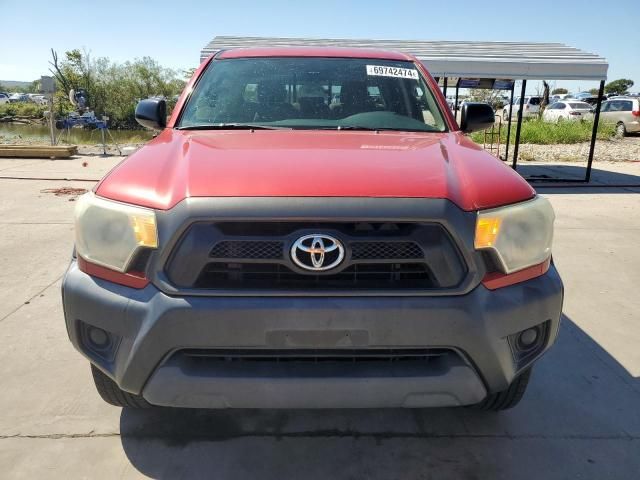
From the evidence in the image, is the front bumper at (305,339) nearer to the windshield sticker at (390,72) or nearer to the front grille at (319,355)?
the front grille at (319,355)

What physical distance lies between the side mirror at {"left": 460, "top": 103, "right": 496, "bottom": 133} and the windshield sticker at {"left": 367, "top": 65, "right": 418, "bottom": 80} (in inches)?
16.6

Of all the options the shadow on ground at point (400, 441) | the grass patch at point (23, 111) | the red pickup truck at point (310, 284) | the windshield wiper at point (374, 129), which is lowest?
the grass patch at point (23, 111)

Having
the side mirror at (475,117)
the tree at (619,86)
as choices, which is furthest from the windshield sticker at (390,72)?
the tree at (619,86)

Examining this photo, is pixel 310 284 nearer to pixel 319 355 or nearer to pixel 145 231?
pixel 319 355

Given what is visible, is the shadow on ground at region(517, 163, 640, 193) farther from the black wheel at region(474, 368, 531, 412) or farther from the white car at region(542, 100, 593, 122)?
the white car at region(542, 100, 593, 122)

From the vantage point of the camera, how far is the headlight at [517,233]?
1933 mm

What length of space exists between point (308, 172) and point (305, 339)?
64cm

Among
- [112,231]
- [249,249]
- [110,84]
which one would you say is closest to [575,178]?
[249,249]

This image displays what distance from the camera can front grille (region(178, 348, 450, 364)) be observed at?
6.26 ft

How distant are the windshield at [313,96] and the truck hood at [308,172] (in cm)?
47

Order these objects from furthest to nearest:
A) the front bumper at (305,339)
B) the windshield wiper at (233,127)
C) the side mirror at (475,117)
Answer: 1. the side mirror at (475,117)
2. the windshield wiper at (233,127)
3. the front bumper at (305,339)

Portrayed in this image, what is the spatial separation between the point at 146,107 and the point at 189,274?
194cm

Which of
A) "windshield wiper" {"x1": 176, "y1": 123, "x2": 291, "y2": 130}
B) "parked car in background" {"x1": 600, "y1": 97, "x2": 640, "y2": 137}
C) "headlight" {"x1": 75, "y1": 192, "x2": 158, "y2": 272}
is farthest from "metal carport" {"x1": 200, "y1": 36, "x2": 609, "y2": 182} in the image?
"parked car in background" {"x1": 600, "y1": 97, "x2": 640, "y2": 137}

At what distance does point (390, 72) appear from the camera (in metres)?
3.43
